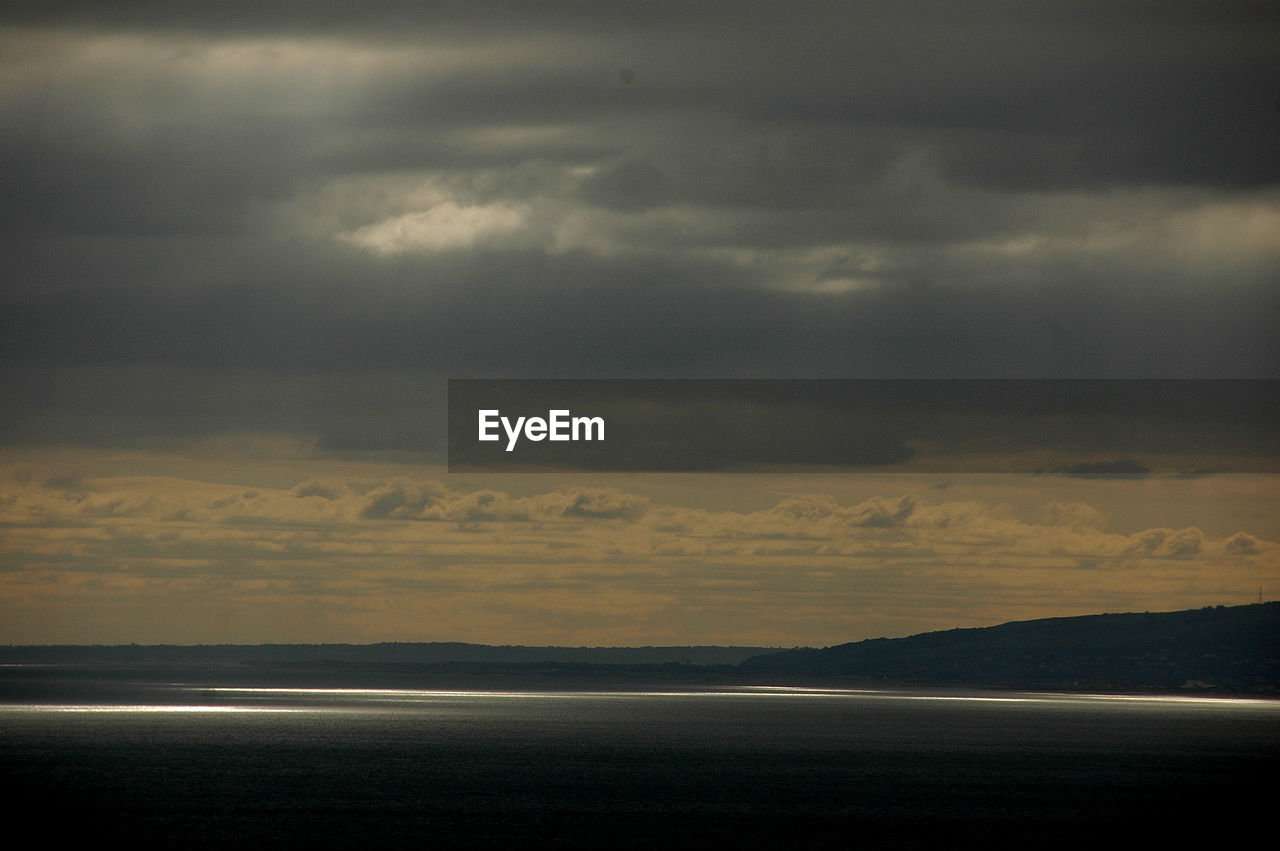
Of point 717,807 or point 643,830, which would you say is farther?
point 717,807

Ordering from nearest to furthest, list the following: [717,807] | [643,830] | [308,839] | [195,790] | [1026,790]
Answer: [308,839], [643,830], [717,807], [195,790], [1026,790]

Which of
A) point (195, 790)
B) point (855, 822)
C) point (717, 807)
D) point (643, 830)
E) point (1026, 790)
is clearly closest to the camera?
point (643, 830)

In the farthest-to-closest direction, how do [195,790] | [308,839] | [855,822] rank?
[195,790] → [855,822] → [308,839]

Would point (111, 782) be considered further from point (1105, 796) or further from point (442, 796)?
point (1105, 796)

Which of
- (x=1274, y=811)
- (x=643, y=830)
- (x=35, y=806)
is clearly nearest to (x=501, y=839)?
(x=643, y=830)

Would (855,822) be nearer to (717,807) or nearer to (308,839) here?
(717,807)

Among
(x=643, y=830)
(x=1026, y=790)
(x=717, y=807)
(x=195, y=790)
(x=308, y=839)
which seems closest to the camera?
(x=308, y=839)

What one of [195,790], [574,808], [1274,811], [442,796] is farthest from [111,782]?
[1274,811]

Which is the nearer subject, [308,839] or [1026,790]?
[308,839]
